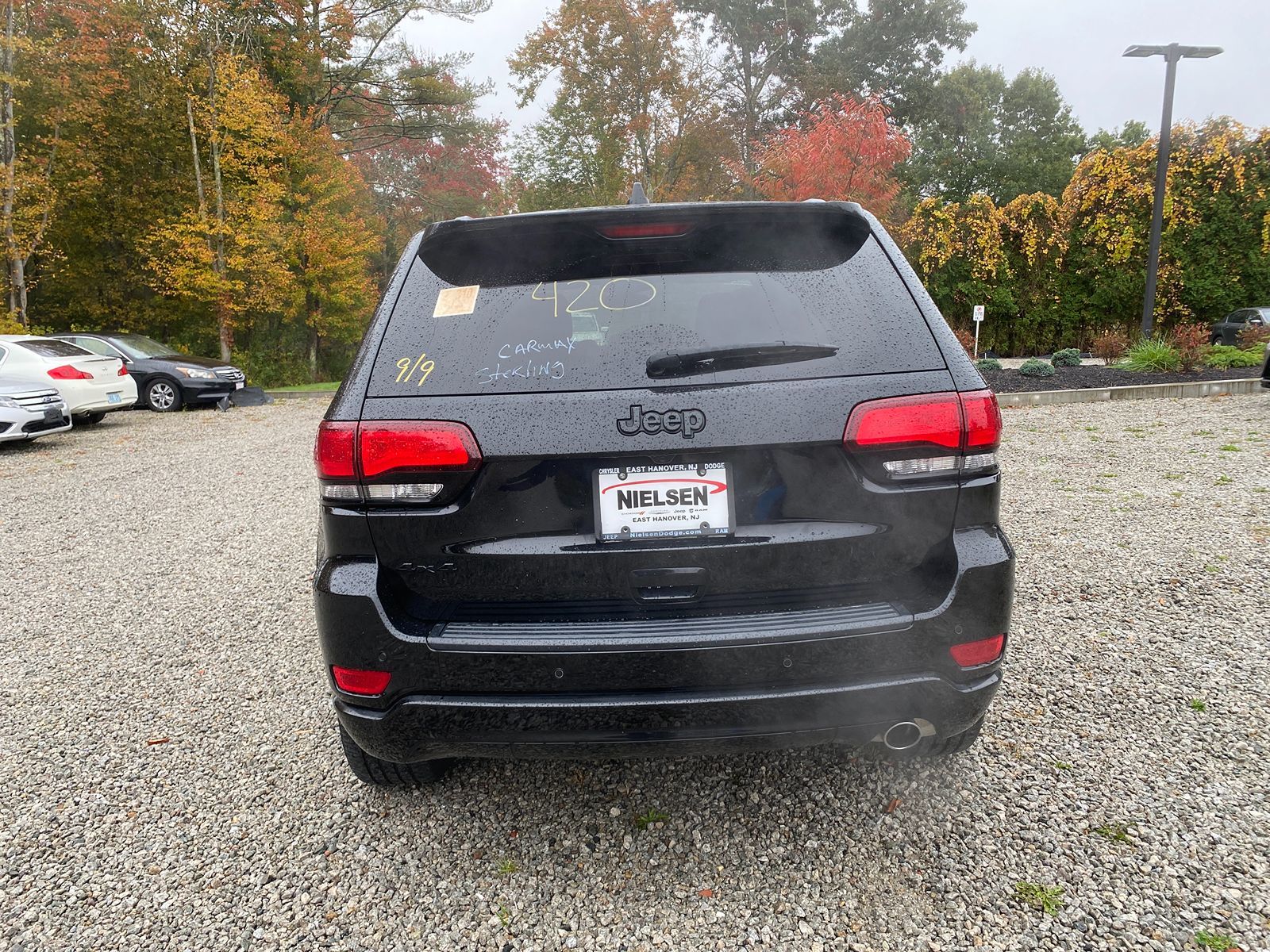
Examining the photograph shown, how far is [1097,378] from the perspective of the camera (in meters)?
13.2

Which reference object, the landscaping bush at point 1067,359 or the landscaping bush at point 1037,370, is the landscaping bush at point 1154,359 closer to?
the landscaping bush at point 1067,359

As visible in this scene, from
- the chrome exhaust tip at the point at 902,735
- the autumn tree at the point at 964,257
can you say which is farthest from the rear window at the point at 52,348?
the autumn tree at the point at 964,257

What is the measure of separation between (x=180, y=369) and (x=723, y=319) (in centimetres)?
1581

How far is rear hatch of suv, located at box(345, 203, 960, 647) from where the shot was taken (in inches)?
72.2

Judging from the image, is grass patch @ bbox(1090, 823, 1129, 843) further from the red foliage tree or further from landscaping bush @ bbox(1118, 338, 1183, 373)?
the red foliage tree

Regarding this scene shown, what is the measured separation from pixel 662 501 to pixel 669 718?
1.70ft

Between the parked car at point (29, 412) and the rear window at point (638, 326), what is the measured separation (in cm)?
1039

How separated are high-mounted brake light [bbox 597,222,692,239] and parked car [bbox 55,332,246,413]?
15373 millimetres

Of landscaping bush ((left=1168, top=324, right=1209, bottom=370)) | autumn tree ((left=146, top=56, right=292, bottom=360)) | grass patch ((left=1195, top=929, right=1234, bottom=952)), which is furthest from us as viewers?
autumn tree ((left=146, top=56, right=292, bottom=360))

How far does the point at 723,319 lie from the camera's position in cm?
198

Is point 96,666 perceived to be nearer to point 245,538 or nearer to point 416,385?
point 245,538

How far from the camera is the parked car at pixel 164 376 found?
14.8 m

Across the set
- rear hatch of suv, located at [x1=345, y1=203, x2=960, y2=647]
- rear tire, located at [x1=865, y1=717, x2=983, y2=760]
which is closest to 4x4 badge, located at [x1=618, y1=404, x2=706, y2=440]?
rear hatch of suv, located at [x1=345, y1=203, x2=960, y2=647]

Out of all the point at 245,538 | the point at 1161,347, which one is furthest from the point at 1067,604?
the point at 1161,347
